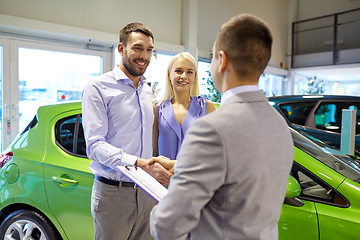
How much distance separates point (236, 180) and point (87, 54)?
529 cm

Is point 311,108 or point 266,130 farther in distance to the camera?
point 311,108

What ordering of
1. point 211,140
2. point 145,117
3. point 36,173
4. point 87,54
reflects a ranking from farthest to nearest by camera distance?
point 87,54
point 36,173
point 145,117
point 211,140

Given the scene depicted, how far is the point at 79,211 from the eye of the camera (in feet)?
6.31

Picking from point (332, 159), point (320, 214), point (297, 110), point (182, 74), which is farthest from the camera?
point (297, 110)

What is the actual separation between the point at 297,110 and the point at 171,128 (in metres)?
2.52

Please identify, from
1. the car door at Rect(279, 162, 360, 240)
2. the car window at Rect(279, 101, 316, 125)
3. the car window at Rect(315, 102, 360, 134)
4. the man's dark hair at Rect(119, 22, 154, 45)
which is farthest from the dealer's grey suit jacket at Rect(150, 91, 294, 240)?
the car window at Rect(315, 102, 360, 134)

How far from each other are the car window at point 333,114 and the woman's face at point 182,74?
2.54 metres

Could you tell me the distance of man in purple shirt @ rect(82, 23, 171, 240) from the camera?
1466 millimetres

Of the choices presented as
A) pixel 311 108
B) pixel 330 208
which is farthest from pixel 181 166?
pixel 311 108

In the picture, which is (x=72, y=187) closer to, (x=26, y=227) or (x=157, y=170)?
(x=26, y=227)

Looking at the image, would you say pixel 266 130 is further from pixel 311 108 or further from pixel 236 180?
pixel 311 108

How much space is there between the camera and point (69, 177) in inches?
76.9

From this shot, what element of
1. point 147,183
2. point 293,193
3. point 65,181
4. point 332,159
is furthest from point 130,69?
point 332,159

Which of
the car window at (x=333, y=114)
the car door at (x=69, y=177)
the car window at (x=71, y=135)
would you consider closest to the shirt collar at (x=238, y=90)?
the car door at (x=69, y=177)
